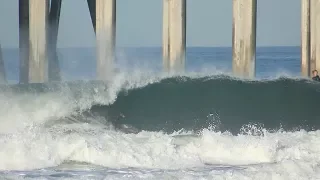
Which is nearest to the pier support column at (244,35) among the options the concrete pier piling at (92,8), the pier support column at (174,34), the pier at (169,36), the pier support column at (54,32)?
the pier at (169,36)

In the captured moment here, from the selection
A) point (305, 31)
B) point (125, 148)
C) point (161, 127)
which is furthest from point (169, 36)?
point (125, 148)

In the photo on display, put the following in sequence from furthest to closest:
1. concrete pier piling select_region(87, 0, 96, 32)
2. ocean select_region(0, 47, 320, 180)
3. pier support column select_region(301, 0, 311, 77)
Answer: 1. concrete pier piling select_region(87, 0, 96, 32)
2. pier support column select_region(301, 0, 311, 77)
3. ocean select_region(0, 47, 320, 180)

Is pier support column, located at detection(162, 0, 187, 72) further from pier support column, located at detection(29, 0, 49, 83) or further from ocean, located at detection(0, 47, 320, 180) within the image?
pier support column, located at detection(29, 0, 49, 83)

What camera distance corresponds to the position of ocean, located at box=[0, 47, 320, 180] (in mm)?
12664

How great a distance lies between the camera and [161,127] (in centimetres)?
1700

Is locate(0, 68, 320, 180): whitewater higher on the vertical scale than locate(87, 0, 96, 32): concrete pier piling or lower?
lower

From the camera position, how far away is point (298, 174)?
11836 millimetres

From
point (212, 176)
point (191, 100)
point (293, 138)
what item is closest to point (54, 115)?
point (191, 100)

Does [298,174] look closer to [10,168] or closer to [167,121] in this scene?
[10,168]

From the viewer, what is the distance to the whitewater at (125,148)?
1212 cm

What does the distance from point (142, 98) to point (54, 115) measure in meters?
2.81

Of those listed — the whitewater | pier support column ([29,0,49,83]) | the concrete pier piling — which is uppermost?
the concrete pier piling

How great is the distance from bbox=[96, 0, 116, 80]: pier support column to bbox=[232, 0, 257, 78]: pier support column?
2.86 m

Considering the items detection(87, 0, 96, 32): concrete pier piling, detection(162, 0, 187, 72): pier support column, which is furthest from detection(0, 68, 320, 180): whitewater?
detection(87, 0, 96, 32): concrete pier piling
